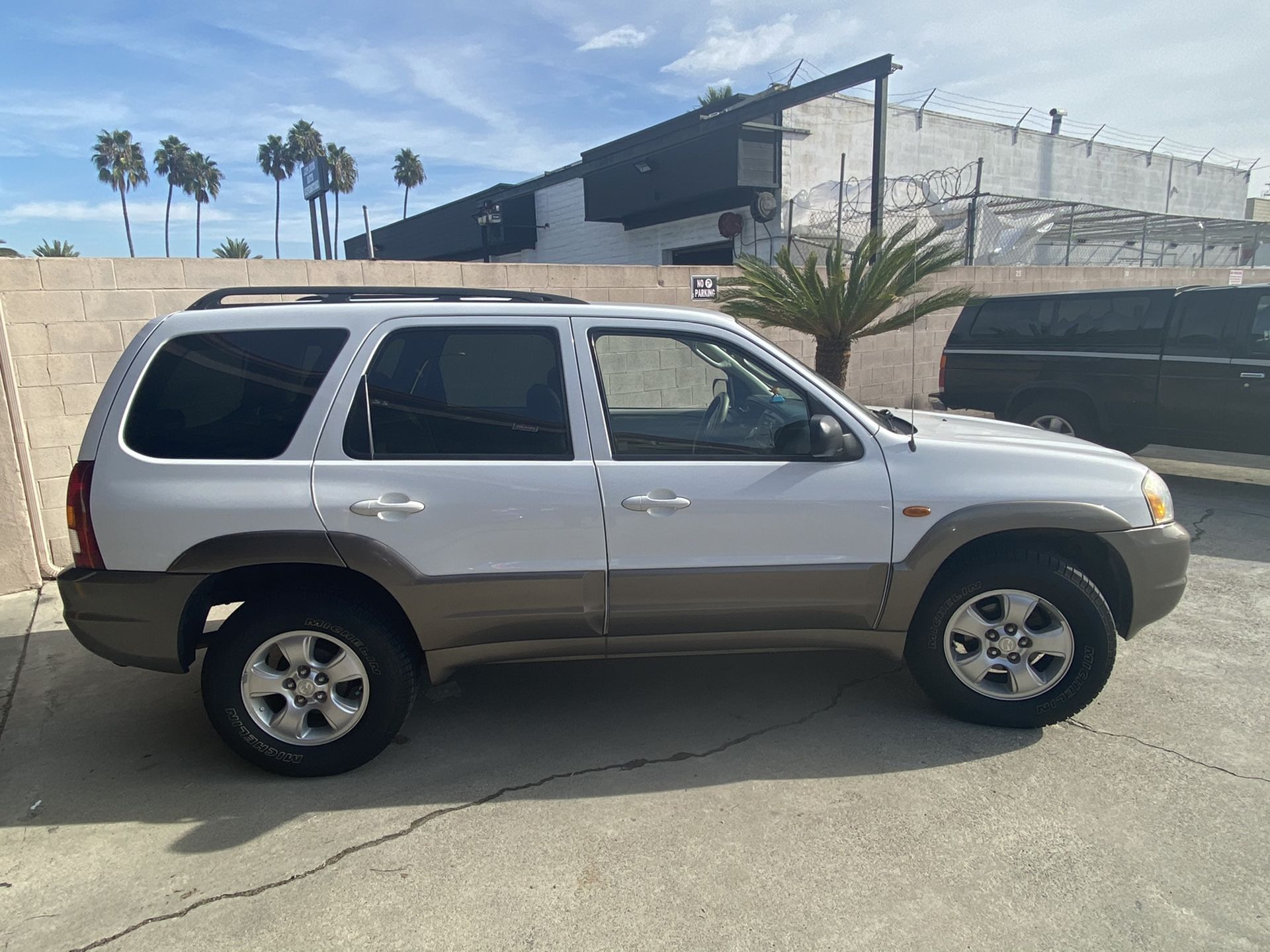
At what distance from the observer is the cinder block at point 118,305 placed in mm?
5812

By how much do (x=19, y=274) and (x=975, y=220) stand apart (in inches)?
514

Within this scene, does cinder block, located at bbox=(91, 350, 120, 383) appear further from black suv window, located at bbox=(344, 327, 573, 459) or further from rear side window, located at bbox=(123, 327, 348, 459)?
black suv window, located at bbox=(344, 327, 573, 459)

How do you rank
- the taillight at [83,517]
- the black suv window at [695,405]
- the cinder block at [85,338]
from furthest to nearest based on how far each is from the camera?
the cinder block at [85,338] → the black suv window at [695,405] → the taillight at [83,517]

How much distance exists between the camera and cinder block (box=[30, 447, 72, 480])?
5.75m

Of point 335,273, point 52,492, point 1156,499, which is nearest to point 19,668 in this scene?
point 52,492

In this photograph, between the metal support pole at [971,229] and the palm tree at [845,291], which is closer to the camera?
the palm tree at [845,291]

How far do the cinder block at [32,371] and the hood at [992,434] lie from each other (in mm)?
5711

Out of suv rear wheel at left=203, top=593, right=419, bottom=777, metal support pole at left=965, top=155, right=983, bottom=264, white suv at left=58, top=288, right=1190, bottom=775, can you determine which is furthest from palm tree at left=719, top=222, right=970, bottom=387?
metal support pole at left=965, top=155, right=983, bottom=264

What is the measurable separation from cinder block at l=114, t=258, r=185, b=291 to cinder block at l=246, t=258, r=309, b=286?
0.48 m

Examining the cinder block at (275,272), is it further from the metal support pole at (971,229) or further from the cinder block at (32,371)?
the metal support pole at (971,229)

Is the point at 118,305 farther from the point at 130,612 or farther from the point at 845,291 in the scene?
the point at 845,291

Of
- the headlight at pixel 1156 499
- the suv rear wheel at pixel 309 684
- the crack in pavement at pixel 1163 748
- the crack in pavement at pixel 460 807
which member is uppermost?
the headlight at pixel 1156 499

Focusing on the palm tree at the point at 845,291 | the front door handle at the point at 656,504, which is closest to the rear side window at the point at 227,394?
the front door handle at the point at 656,504

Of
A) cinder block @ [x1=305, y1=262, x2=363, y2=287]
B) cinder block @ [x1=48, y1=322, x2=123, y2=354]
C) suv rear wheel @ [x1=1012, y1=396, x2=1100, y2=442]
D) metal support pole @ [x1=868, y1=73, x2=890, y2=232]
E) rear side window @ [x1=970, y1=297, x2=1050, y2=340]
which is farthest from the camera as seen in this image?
metal support pole @ [x1=868, y1=73, x2=890, y2=232]
